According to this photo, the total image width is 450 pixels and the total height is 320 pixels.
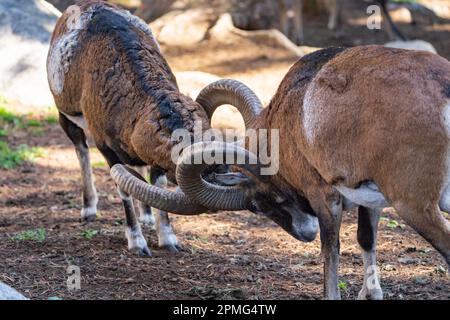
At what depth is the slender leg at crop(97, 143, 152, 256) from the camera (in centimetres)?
795


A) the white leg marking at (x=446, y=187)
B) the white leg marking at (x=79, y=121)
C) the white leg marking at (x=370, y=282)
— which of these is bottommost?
the white leg marking at (x=370, y=282)

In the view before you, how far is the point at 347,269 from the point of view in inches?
299

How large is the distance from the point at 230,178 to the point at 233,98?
1074mm

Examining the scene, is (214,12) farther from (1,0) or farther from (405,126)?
(405,126)

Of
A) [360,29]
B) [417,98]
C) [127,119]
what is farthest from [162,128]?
[360,29]

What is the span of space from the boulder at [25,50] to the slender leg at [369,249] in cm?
764

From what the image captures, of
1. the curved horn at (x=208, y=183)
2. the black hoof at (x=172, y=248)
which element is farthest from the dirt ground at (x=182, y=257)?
the curved horn at (x=208, y=183)

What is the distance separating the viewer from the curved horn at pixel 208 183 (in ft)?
20.1

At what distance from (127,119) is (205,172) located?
43.7 inches

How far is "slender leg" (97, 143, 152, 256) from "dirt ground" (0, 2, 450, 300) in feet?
0.34

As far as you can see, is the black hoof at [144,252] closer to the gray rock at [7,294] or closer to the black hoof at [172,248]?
the black hoof at [172,248]

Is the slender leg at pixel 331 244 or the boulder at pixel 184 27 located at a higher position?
the slender leg at pixel 331 244

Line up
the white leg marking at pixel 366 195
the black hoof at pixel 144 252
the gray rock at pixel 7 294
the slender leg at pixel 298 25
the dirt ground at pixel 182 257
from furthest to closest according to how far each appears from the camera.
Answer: the slender leg at pixel 298 25
the black hoof at pixel 144 252
the dirt ground at pixel 182 257
the white leg marking at pixel 366 195
the gray rock at pixel 7 294

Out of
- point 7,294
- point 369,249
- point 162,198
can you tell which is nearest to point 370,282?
point 369,249
